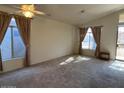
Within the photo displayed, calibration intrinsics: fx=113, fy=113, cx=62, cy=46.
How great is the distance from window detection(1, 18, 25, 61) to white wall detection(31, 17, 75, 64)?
1.83ft

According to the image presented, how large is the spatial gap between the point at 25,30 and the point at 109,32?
469 centimetres

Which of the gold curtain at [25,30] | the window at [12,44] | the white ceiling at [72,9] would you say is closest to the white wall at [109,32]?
the white ceiling at [72,9]

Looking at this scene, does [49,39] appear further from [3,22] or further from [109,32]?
[109,32]

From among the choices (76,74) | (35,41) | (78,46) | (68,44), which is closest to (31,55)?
(35,41)

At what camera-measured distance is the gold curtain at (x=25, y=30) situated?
4310 mm

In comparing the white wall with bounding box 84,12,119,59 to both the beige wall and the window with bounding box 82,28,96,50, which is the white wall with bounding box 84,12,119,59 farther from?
the beige wall

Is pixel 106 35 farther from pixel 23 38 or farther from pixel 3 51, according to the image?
pixel 3 51

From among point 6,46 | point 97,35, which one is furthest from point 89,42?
point 6,46

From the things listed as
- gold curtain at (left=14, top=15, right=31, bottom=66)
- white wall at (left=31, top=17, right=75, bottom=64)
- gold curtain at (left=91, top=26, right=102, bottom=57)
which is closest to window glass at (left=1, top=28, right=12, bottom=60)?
gold curtain at (left=14, top=15, right=31, bottom=66)

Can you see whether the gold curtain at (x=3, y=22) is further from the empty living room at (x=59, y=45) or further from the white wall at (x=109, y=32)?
the white wall at (x=109, y=32)

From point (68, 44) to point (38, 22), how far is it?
9.96ft

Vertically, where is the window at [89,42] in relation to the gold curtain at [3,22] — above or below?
below

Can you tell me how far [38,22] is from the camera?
5.20m

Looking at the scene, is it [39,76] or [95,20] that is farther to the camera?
[95,20]
